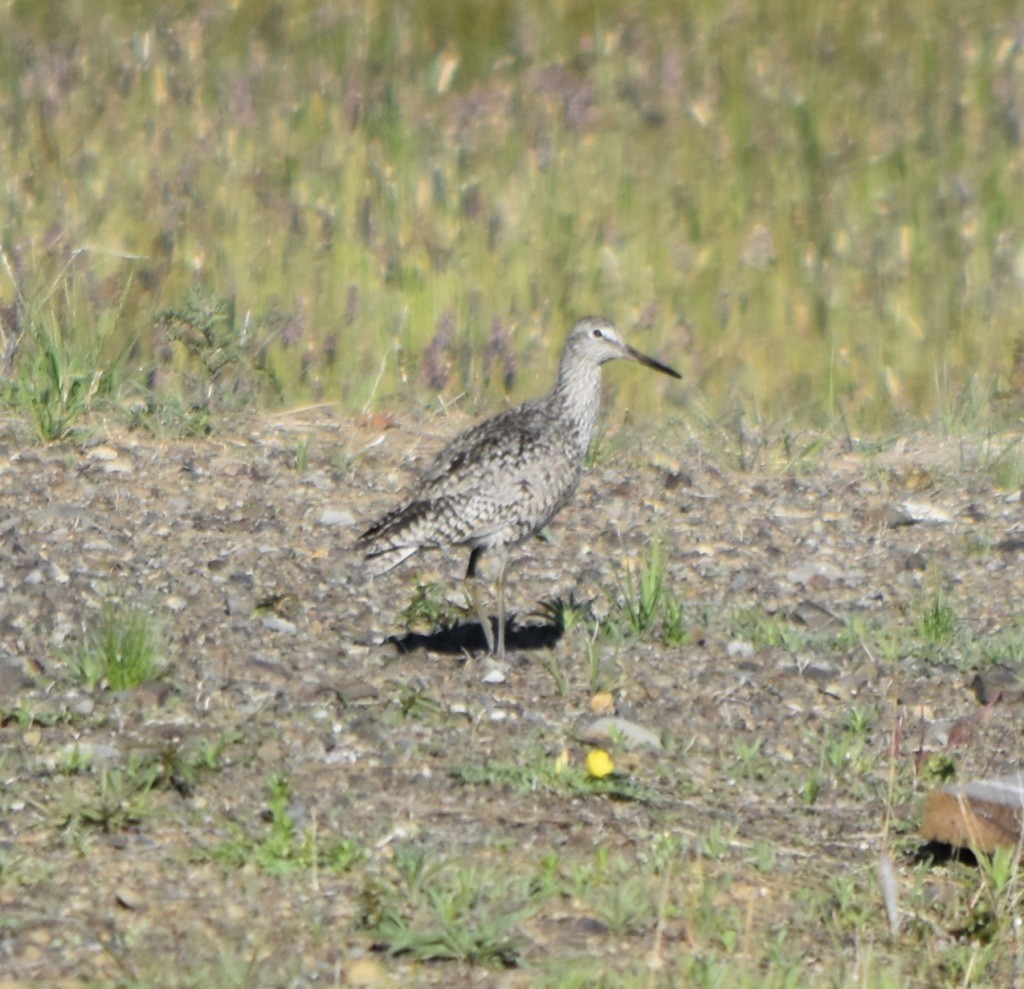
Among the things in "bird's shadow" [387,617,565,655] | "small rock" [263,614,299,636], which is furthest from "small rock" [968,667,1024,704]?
"small rock" [263,614,299,636]

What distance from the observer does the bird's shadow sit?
6500mm

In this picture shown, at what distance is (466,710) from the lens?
5.75 metres

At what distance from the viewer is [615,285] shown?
10.2 metres

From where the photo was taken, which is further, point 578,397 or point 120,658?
→ point 578,397

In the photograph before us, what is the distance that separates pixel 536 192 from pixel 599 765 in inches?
226

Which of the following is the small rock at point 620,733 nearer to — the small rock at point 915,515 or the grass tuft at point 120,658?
the grass tuft at point 120,658

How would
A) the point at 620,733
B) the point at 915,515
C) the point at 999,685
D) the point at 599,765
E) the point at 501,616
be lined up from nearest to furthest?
the point at 599,765
the point at 620,733
the point at 999,685
the point at 501,616
the point at 915,515

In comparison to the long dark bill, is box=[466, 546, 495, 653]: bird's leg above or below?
below

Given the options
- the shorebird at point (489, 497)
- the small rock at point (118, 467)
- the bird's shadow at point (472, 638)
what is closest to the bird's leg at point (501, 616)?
the shorebird at point (489, 497)

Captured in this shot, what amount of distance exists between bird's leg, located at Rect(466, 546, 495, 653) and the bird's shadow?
0.05 m

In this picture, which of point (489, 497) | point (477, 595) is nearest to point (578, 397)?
point (489, 497)

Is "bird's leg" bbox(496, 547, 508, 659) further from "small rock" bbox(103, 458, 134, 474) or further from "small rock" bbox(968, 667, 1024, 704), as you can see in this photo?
"small rock" bbox(103, 458, 134, 474)

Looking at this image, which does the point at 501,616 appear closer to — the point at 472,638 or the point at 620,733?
the point at 472,638


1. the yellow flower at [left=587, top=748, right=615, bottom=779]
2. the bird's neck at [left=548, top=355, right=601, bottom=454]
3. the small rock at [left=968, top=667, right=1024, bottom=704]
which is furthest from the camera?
the bird's neck at [left=548, top=355, right=601, bottom=454]
